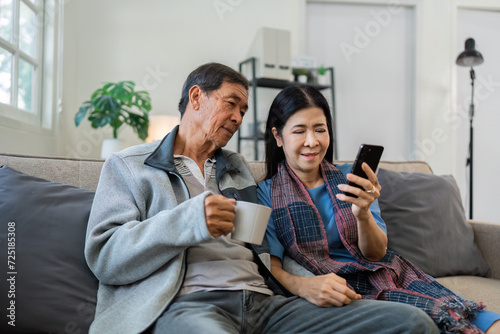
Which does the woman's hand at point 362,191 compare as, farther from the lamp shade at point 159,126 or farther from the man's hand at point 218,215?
the lamp shade at point 159,126

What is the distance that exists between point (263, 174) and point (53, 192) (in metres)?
0.75

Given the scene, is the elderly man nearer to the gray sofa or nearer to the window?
the gray sofa

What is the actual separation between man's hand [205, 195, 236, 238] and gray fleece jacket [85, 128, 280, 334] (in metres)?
0.01

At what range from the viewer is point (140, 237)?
1.03 m

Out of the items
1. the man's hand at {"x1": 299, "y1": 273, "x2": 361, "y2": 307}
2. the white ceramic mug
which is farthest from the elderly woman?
the white ceramic mug

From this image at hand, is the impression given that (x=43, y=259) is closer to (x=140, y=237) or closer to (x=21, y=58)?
(x=140, y=237)

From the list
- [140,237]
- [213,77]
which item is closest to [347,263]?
[140,237]

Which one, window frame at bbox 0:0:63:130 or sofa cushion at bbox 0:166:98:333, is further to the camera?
window frame at bbox 0:0:63:130

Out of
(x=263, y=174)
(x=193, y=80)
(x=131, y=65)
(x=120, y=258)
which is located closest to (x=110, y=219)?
(x=120, y=258)

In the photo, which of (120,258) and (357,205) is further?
(357,205)

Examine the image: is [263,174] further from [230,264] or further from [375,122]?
[375,122]

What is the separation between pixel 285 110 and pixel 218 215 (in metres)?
0.59

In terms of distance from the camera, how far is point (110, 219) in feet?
3.57

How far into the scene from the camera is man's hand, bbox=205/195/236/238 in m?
0.97
